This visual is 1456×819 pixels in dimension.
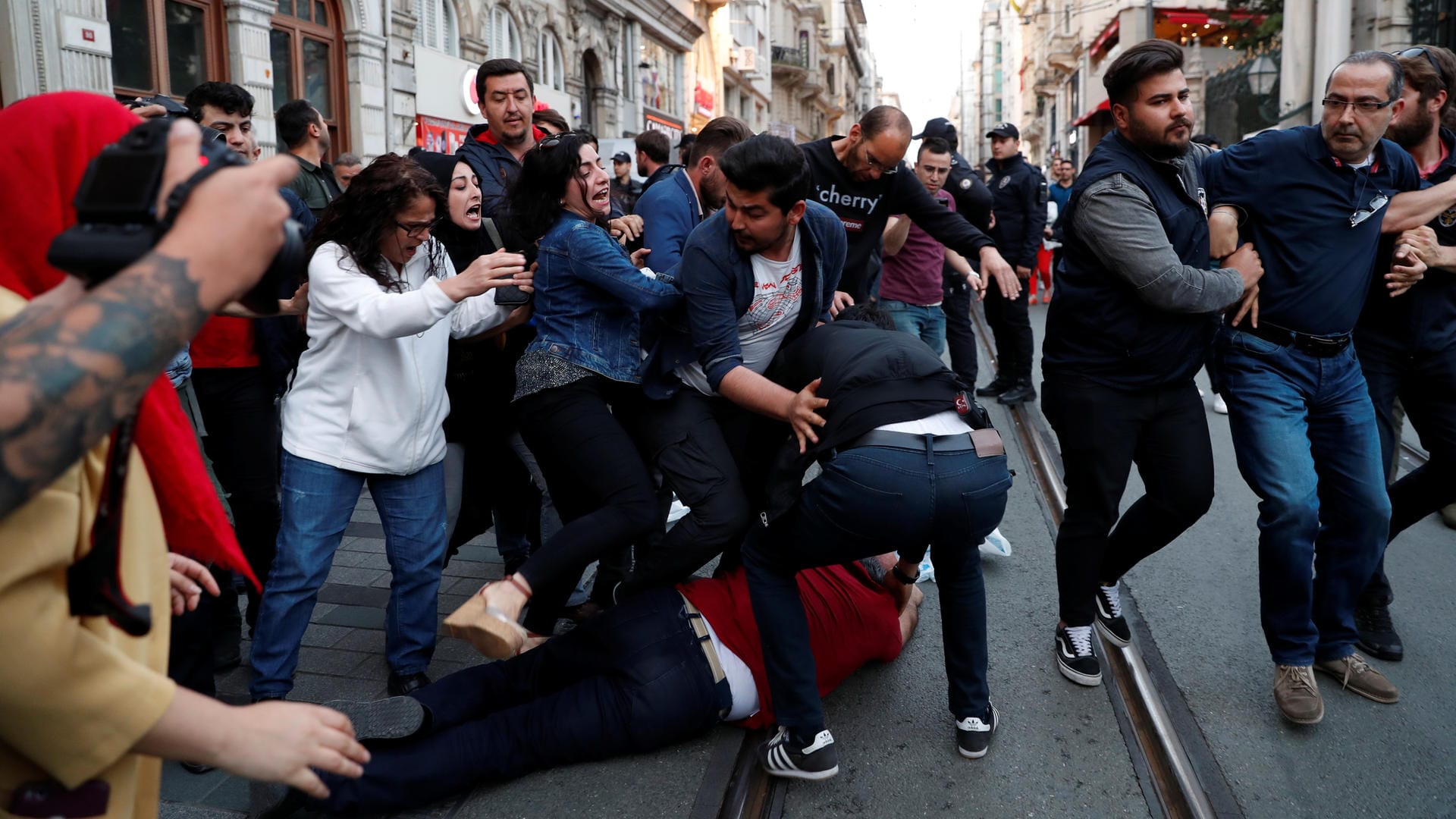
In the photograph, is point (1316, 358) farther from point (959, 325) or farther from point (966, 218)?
point (959, 325)

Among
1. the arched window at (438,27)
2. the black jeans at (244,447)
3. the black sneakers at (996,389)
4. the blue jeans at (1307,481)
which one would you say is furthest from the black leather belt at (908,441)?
the arched window at (438,27)

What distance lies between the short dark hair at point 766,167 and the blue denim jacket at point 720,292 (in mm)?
228

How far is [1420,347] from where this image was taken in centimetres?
395

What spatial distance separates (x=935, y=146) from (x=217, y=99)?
15.9 ft

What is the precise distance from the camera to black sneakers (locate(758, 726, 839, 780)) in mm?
3107

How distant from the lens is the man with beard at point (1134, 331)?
11.4ft

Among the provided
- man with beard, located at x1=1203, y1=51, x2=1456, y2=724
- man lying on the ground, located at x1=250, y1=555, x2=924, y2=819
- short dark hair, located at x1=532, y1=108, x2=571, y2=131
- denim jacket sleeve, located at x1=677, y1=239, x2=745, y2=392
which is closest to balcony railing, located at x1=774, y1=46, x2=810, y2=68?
short dark hair, located at x1=532, y1=108, x2=571, y2=131

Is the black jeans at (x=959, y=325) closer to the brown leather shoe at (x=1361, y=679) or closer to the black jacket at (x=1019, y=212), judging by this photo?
the black jacket at (x=1019, y=212)

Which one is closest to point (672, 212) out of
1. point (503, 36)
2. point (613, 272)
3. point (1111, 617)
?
point (613, 272)

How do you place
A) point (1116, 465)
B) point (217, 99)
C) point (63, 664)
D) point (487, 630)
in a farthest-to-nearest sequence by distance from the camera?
1. point (217, 99)
2. point (1116, 465)
3. point (487, 630)
4. point (63, 664)

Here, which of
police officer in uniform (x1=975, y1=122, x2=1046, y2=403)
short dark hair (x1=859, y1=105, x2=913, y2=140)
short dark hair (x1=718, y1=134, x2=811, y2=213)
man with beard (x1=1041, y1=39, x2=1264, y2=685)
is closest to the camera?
short dark hair (x1=718, y1=134, x2=811, y2=213)

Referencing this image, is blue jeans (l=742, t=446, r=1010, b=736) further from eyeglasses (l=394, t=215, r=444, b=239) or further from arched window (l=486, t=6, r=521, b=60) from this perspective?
arched window (l=486, t=6, r=521, b=60)

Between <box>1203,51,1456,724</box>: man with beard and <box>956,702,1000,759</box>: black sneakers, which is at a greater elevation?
<box>1203,51,1456,724</box>: man with beard

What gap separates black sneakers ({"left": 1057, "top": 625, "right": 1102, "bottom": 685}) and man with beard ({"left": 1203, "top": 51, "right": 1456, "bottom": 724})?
59cm
